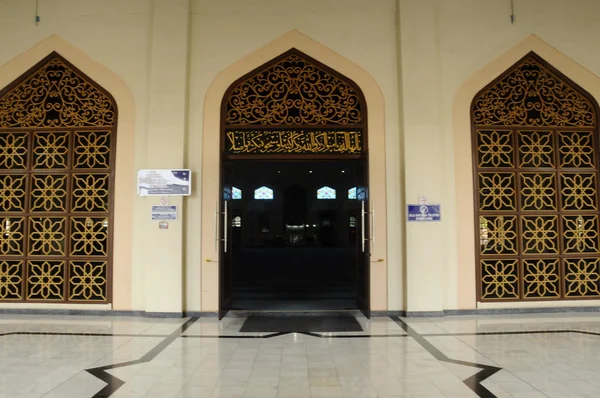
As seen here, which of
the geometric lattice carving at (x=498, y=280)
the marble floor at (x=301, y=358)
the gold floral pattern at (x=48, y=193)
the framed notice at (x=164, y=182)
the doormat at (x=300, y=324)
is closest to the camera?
the marble floor at (x=301, y=358)

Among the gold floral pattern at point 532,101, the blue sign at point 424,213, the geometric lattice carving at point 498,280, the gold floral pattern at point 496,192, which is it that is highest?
the gold floral pattern at point 532,101

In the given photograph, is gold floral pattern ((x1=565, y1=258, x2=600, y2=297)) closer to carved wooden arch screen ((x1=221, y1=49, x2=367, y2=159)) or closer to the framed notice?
carved wooden arch screen ((x1=221, y1=49, x2=367, y2=159))

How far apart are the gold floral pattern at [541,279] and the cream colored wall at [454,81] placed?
0.15 meters

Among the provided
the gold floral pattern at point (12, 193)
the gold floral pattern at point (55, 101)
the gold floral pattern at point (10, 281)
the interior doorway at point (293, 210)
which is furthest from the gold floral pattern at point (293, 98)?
the interior doorway at point (293, 210)

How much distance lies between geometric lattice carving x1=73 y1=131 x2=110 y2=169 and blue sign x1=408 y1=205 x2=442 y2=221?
11.9ft

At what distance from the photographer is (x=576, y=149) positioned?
17.5 feet

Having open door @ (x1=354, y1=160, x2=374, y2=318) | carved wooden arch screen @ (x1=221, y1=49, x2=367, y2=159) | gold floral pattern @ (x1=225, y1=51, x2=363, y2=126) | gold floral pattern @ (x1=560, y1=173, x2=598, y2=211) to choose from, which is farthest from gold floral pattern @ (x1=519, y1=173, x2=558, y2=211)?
gold floral pattern @ (x1=225, y1=51, x2=363, y2=126)

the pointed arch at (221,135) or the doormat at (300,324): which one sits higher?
the pointed arch at (221,135)

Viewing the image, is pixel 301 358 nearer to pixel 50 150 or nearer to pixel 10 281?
pixel 10 281

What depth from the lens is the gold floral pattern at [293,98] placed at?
17.1 ft

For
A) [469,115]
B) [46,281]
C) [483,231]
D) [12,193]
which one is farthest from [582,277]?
[12,193]

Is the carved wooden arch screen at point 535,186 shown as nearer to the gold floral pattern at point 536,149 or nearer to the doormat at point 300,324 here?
the gold floral pattern at point 536,149

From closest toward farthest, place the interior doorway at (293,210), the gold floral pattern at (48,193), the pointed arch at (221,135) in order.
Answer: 1. the pointed arch at (221,135)
2. the gold floral pattern at (48,193)
3. the interior doorway at (293,210)

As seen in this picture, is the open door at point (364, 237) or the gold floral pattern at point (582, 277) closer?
the open door at point (364, 237)
